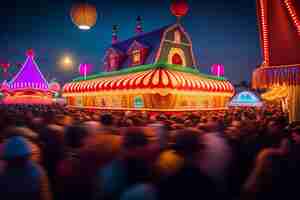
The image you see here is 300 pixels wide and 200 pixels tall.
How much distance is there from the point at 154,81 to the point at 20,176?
12266 mm

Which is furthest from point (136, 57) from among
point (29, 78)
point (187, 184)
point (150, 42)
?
point (187, 184)

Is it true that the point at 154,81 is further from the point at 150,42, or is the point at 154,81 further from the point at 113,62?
the point at 113,62

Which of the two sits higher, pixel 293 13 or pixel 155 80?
pixel 293 13

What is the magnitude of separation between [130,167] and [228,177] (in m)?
1.88

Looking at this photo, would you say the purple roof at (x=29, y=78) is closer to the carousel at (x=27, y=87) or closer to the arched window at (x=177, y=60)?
the carousel at (x=27, y=87)

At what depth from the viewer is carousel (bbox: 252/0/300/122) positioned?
20.4 ft

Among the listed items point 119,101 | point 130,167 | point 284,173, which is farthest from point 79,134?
point 119,101

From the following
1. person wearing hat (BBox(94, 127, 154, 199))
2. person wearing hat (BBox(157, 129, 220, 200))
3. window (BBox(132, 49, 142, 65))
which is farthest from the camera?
window (BBox(132, 49, 142, 65))

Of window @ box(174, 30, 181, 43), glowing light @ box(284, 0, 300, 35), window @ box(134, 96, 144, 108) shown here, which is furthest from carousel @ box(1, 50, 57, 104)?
glowing light @ box(284, 0, 300, 35)

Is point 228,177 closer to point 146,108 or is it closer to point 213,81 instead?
point 146,108

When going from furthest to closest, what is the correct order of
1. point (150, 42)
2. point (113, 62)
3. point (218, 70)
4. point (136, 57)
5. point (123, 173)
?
1. point (113, 62)
2. point (136, 57)
3. point (150, 42)
4. point (218, 70)
5. point (123, 173)

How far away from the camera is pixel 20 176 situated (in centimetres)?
270

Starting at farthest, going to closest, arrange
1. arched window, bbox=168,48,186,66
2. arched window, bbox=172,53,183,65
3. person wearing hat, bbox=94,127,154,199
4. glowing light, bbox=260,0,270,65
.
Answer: arched window, bbox=172,53,183,65
arched window, bbox=168,48,186,66
glowing light, bbox=260,0,270,65
person wearing hat, bbox=94,127,154,199

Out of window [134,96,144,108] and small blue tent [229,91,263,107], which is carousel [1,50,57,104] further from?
small blue tent [229,91,263,107]
